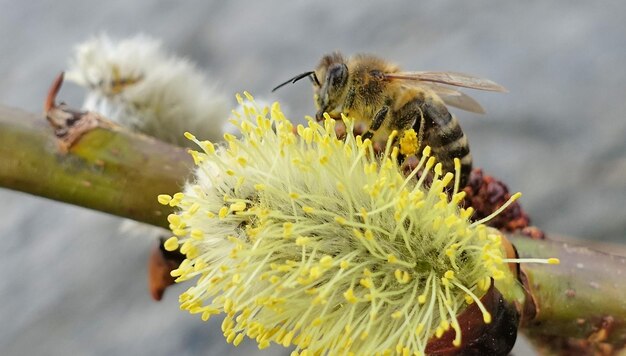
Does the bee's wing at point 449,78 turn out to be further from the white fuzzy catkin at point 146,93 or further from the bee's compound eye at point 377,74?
the white fuzzy catkin at point 146,93

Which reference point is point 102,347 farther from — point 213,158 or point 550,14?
point 550,14

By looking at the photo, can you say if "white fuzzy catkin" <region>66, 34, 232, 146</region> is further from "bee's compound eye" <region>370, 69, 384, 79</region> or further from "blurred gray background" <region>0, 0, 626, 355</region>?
"bee's compound eye" <region>370, 69, 384, 79</region>

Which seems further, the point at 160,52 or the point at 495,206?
the point at 160,52

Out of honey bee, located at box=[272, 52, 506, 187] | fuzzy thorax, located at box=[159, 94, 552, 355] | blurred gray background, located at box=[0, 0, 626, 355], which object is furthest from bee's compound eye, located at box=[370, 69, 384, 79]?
blurred gray background, located at box=[0, 0, 626, 355]

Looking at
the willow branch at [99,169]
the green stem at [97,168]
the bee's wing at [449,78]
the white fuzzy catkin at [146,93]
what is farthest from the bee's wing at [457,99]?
the white fuzzy catkin at [146,93]

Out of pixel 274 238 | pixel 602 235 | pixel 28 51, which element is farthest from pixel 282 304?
pixel 28 51

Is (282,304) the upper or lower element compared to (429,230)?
lower
